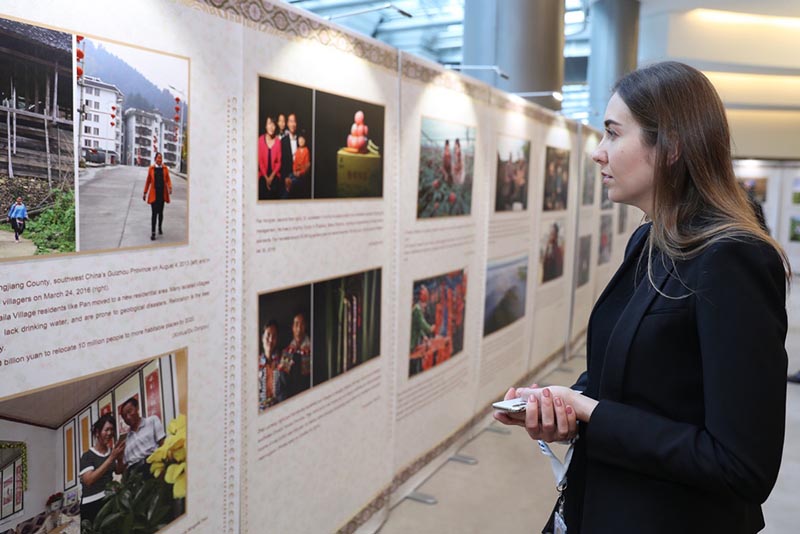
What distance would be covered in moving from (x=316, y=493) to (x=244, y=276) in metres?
1.41

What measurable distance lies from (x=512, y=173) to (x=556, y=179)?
68.0 inches

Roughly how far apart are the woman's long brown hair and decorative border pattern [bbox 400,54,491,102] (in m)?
2.79

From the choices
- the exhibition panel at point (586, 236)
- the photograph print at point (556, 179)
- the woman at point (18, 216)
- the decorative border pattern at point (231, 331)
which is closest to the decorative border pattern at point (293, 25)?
the decorative border pattern at point (231, 331)

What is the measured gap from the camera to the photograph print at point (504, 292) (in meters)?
6.28

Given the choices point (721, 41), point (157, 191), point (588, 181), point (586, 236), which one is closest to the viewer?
point (157, 191)

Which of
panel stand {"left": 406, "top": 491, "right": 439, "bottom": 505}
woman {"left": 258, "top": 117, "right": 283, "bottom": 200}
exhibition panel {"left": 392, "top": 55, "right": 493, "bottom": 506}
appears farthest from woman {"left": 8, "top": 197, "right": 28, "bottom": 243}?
panel stand {"left": 406, "top": 491, "right": 439, "bottom": 505}

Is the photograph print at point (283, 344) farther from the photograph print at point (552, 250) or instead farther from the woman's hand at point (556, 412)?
the photograph print at point (552, 250)

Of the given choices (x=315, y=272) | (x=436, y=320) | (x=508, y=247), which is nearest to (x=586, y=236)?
(x=508, y=247)

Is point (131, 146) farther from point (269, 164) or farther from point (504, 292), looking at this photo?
point (504, 292)

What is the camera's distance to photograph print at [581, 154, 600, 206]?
31.1ft

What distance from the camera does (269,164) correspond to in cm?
321

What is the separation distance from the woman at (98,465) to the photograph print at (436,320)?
2.58 metres

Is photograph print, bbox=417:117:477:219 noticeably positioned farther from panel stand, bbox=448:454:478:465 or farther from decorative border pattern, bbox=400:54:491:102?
panel stand, bbox=448:454:478:465

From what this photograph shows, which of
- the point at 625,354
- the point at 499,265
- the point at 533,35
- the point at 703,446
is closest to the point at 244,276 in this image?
the point at 625,354
